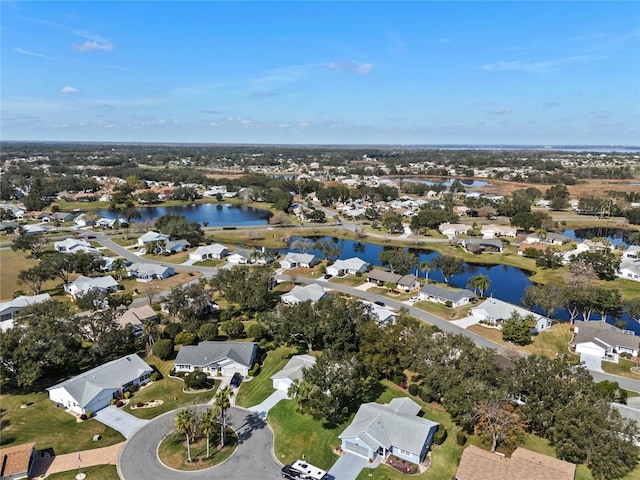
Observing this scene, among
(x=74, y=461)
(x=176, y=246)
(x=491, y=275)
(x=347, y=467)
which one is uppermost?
(x=176, y=246)

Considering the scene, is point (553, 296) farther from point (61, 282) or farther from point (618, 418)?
point (61, 282)

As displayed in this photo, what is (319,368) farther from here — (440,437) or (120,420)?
(120,420)

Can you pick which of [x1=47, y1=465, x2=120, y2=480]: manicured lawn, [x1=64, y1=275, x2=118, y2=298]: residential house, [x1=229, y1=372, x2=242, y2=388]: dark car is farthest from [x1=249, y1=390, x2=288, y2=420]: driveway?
[x1=64, y1=275, x2=118, y2=298]: residential house

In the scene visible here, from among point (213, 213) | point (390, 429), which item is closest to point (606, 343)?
point (390, 429)

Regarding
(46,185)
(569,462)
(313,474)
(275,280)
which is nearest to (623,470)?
(569,462)

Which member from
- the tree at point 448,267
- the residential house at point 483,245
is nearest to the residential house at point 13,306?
the tree at point 448,267

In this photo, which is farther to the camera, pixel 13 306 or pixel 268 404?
pixel 13 306

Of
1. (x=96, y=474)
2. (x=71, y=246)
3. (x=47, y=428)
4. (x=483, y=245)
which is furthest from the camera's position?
(x=483, y=245)

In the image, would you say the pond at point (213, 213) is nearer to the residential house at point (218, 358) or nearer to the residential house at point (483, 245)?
the residential house at point (483, 245)
